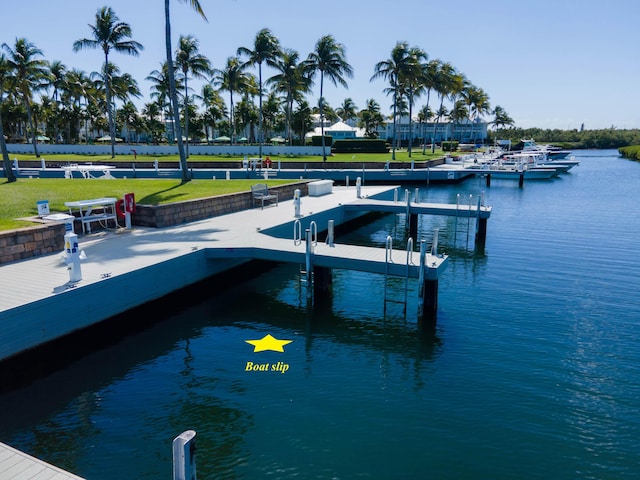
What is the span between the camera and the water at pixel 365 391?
24.6 feet

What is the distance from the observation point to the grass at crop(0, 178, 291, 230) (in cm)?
1639

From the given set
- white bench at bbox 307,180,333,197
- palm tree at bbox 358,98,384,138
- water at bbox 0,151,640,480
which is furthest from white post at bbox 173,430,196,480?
palm tree at bbox 358,98,384,138

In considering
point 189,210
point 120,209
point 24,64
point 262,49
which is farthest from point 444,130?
point 120,209

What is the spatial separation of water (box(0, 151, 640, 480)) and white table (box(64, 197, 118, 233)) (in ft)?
17.1

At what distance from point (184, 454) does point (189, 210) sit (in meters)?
15.3

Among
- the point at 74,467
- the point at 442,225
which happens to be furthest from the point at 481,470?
the point at 442,225

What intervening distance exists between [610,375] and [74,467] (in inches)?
412

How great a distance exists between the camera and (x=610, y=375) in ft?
33.3

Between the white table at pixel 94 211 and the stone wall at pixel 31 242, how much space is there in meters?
1.69

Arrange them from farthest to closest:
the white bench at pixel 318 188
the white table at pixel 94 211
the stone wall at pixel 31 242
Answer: the white bench at pixel 318 188, the white table at pixel 94 211, the stone wall at pixel 31 242

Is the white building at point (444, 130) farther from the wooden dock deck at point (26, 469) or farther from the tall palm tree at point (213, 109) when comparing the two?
the wooden dock deck at point (26, 469)

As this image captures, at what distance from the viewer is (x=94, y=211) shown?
17500 mm

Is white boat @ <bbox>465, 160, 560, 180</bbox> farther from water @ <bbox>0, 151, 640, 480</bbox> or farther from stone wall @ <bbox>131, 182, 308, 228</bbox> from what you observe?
Answer: water @ <bbox>0, 151, 640, 480</bbox>

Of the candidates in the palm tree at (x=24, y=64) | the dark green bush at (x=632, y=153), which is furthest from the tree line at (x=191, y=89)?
the dark green bush at (x=632, y=153)
